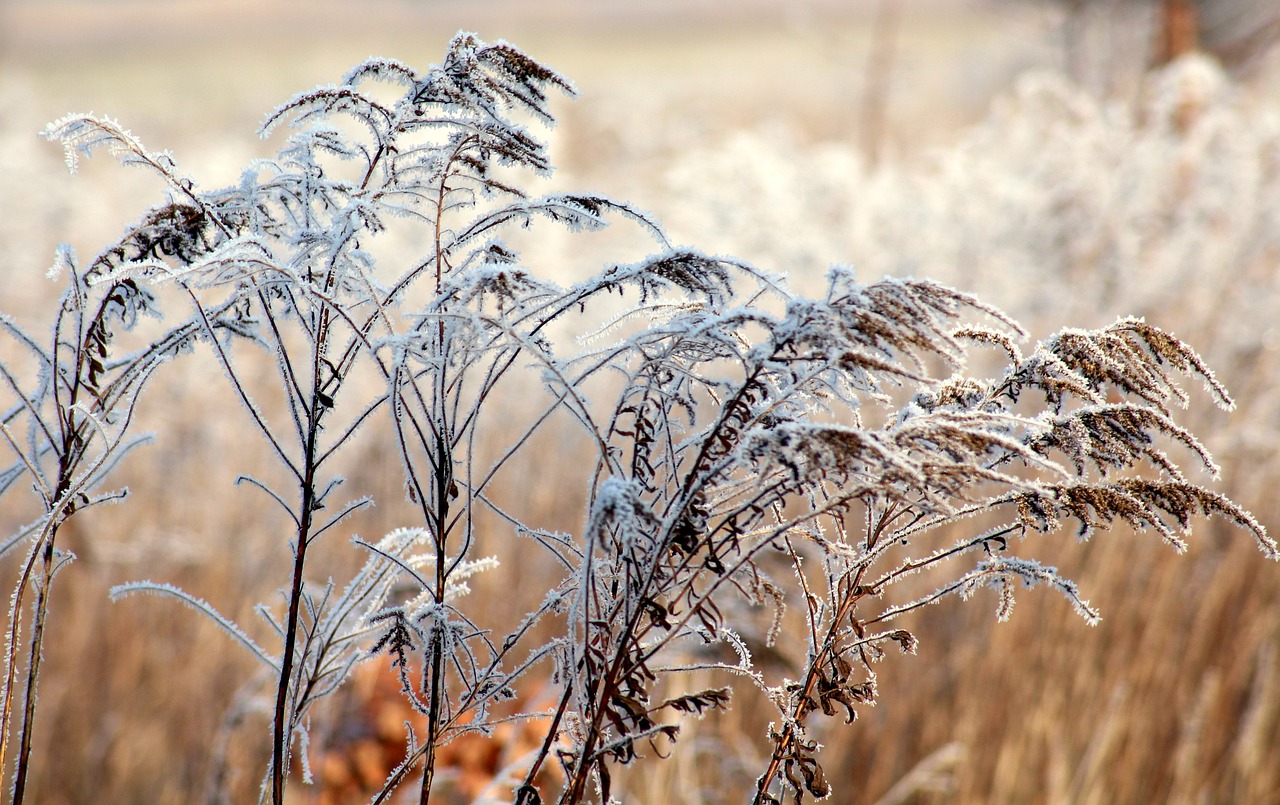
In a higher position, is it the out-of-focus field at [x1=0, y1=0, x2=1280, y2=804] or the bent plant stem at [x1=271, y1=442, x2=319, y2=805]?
the out-of-focus field at [x1=0, y1=0, x2=1280, y2=804]

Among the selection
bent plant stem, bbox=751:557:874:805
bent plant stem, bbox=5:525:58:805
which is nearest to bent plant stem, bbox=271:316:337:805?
bent plant stem, bbox=5:525:58:805

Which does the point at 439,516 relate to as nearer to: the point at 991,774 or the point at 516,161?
the point at 516,161

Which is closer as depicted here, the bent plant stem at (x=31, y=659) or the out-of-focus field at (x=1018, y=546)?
the bent plant stem at (x=31, y=659)

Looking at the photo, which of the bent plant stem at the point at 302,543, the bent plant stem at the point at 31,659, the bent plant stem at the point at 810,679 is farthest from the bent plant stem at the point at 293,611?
the bent plant stem at the point at 810,679

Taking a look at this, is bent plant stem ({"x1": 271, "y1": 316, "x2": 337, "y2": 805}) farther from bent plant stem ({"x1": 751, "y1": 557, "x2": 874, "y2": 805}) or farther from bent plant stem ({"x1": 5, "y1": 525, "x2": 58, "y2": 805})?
bent plant stem ({"x1": 751, "y1": 557, "x2": 874, "y2": 805})

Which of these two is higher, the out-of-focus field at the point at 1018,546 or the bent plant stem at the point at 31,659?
the out-of-focus field at the point at 1018,546

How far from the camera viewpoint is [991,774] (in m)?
2.80

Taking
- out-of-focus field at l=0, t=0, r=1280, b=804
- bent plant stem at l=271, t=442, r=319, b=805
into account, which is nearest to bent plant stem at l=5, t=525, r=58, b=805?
bent plant stem at l=271, t=442, r=319, b=805

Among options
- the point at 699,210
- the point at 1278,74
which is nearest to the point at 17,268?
the point at 699,210

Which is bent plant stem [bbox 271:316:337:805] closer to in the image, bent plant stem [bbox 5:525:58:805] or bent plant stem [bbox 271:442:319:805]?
bent plant stem [bbox 271:442:319:805]

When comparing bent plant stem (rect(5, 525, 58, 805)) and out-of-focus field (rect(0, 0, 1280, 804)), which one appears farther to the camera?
out-of-focus field (rect(0, 0, 1280, 804))

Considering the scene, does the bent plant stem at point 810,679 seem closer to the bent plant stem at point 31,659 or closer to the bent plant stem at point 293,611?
the bent plant stem at point 293,611

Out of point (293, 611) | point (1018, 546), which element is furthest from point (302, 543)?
point (1018, 546)

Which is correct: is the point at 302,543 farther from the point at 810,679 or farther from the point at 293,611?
the point at 810,679
